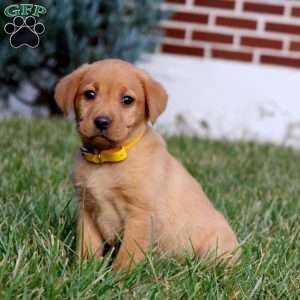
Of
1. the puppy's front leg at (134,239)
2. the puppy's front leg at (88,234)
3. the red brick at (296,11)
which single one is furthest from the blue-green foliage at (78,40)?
the puppy's front leg at (134,239)

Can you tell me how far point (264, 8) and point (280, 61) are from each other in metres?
0.48

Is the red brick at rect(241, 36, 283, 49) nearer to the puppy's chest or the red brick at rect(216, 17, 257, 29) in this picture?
the red brick at rect(216, 17, 257, 29)

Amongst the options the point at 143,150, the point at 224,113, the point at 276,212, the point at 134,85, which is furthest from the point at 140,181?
the point at 224,113

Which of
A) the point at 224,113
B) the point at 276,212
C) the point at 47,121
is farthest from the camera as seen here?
the point at 224,113

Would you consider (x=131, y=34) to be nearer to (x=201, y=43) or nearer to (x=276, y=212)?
(x=201, y=43)

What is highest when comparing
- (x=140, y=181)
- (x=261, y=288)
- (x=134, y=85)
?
(x=134, y=85)

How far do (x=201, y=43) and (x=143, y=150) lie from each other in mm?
4208

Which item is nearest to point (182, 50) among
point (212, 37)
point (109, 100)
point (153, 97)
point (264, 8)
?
point (212, 37)

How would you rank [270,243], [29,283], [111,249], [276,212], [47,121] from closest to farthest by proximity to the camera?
1. [29,283]
2. [111,249]
3. [270,243]
4. [276,212]
5. [47,121]

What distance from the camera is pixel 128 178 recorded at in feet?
9.05

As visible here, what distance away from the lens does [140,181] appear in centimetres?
276

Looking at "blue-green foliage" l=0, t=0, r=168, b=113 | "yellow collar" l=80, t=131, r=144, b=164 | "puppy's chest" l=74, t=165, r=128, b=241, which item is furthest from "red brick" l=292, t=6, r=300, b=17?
"puppy's chest" l=74, t=165, r=128, b=241

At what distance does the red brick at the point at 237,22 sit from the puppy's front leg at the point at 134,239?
14.5ft

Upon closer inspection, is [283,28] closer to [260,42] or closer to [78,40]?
[260,42]
